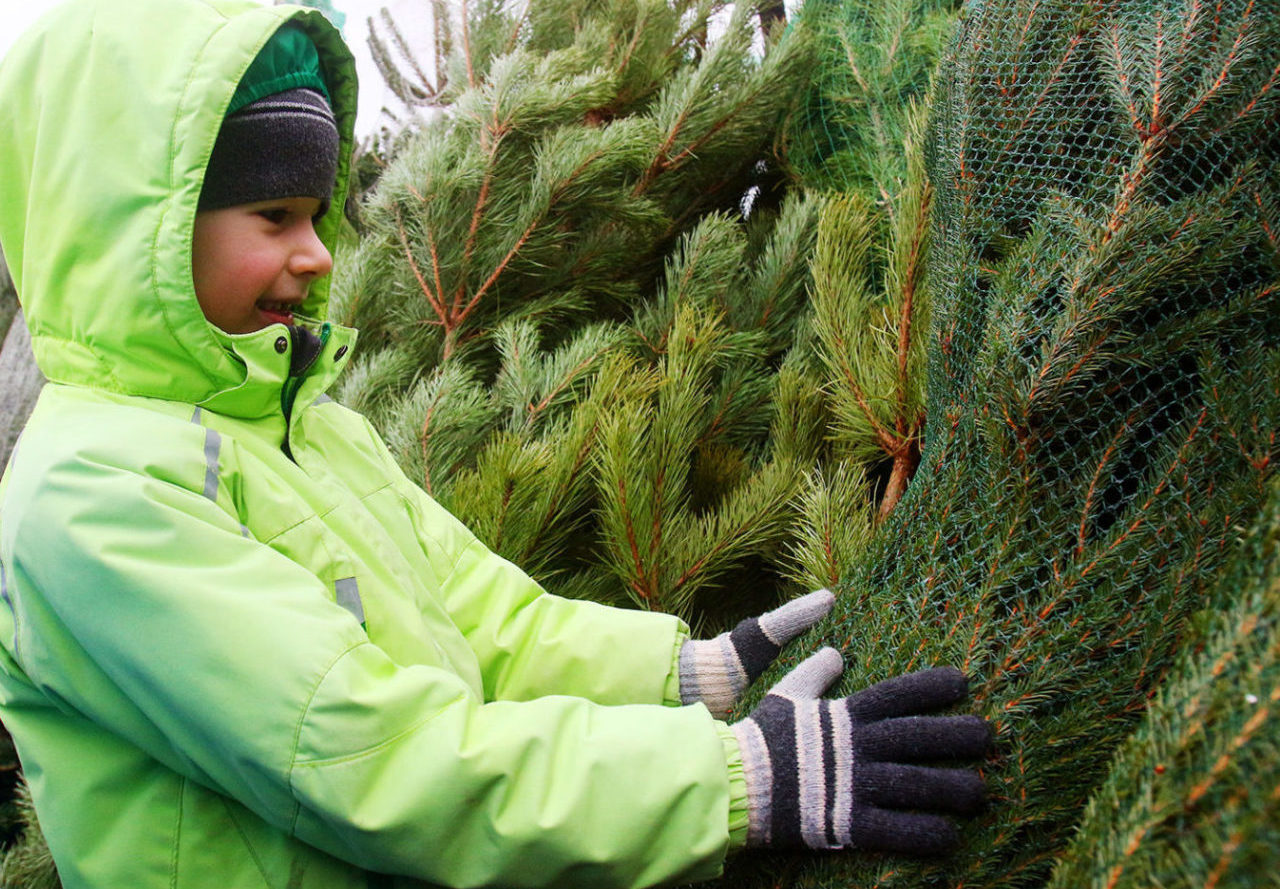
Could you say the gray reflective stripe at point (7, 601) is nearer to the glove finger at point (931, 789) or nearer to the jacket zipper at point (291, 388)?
the jacket zipper at point (291, 388)

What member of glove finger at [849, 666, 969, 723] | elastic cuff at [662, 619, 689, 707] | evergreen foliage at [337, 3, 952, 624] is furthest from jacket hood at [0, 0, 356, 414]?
glove finger at [849, 666, 969, 723]

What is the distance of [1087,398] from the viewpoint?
2.76ft

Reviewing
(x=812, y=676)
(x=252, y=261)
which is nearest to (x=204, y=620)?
(x=252, y=261)

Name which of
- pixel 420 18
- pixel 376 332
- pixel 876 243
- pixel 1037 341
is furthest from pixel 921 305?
pixel 420 18

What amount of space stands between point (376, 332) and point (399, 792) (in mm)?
1388

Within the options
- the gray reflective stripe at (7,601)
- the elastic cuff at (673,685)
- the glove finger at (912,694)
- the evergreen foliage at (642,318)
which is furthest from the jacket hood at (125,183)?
the glove finger at (912,694)

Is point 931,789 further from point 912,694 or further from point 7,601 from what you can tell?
point 7,601

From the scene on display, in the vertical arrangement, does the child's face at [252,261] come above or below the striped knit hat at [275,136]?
below

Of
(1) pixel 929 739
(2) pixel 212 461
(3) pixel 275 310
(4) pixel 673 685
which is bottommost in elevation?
(4) pixel 673 685

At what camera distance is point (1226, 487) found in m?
0.74

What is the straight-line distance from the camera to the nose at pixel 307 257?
45.9 inches

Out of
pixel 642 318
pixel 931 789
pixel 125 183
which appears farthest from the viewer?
pixel 642 318

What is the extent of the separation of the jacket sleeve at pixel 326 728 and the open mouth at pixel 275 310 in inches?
13.3

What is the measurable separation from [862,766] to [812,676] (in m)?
0.13
